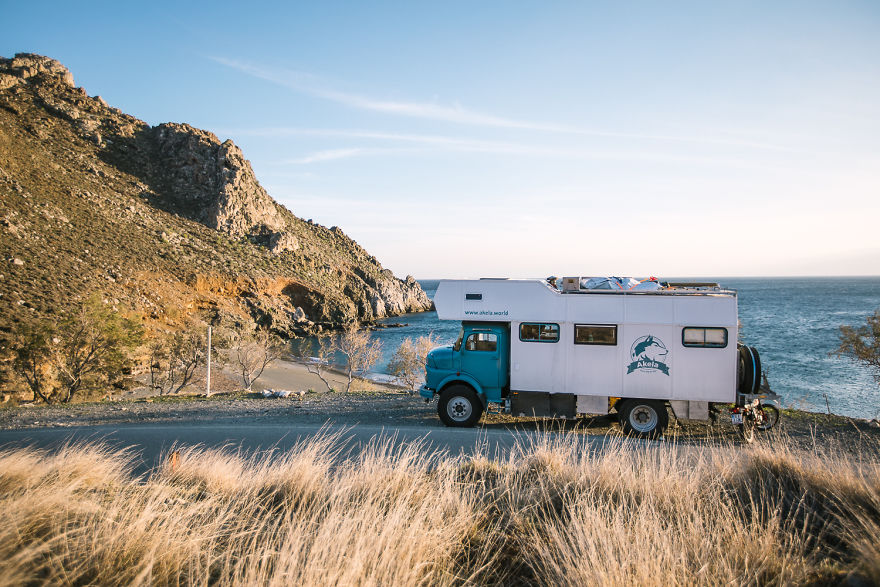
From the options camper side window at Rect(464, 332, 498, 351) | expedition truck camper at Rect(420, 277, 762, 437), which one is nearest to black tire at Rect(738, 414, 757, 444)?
expedition truck camper at Rect(420, 277, 762, 437)

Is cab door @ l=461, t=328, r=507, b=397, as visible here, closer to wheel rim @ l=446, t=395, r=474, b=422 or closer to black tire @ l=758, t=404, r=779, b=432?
wheel rim @ l=446, t=395, r=474, b=422

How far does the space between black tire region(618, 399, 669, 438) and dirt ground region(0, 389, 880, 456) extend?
18.4 inches

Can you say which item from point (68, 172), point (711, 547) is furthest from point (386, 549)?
point (68, 172)

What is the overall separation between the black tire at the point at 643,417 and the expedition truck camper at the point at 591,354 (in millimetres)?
24

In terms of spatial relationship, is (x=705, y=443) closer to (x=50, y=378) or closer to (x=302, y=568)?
(x=302, y=568)

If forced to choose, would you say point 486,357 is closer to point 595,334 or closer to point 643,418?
point 595,334

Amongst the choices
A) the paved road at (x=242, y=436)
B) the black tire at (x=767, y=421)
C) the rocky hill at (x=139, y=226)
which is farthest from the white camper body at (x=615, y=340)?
the rocky hill at (x=139, y=226)

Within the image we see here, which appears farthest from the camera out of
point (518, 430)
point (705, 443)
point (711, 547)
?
point (518, 430)

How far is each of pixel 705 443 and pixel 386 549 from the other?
9.60 m

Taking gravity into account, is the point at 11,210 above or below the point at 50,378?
above

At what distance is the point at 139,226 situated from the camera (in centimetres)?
4766

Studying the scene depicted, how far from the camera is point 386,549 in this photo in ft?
10.9

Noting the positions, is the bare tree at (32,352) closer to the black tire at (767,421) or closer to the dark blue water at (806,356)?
the black tire at (767,421)

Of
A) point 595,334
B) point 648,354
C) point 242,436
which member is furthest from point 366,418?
point 648,354
